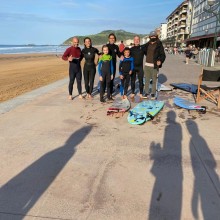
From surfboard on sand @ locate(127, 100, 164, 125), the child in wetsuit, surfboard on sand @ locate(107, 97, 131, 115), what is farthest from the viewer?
the child in wetsuit

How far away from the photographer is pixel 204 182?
3465mm

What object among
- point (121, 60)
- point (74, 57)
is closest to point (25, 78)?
point (74, 57)

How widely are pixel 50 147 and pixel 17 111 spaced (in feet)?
9.27

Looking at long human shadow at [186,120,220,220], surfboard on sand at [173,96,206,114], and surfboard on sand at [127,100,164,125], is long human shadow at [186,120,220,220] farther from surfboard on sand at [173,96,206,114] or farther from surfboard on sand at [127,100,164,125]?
surfboard on sand at [173,96,206,114]

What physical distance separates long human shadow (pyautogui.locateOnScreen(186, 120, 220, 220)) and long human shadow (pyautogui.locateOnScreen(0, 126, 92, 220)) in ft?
6.19

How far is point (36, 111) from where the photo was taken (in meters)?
6.96

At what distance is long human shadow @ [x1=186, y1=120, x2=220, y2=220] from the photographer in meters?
2.92


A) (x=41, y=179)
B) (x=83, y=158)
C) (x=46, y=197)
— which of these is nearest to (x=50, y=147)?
(x=83, y=158)

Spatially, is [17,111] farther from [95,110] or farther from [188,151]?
[188,151]

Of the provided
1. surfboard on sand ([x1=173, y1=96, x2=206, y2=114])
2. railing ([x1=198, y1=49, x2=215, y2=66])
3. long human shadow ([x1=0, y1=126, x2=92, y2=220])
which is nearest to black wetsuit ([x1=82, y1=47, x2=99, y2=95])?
surfboard on sand ([x1=173, y1=96, x2=206, y2=114])

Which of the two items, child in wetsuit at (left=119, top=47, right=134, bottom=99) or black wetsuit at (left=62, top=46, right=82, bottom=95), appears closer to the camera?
child in wetsuit at (left=119, top=47, right=134, bottom=99)

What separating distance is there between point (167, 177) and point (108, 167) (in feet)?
2.87

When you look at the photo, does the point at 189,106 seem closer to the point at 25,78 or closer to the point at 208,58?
the point at 25,78

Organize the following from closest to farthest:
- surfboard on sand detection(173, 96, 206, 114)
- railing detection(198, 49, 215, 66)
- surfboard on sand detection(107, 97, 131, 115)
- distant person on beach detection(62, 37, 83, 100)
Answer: surfboard on sand detection(107, 97, 131, 115) → surfboard on sand detection(173, 96, 206, 114) → distant person on beach detection(62, 37, 83, 100) → railing detection(198, 49, 215, 66)
